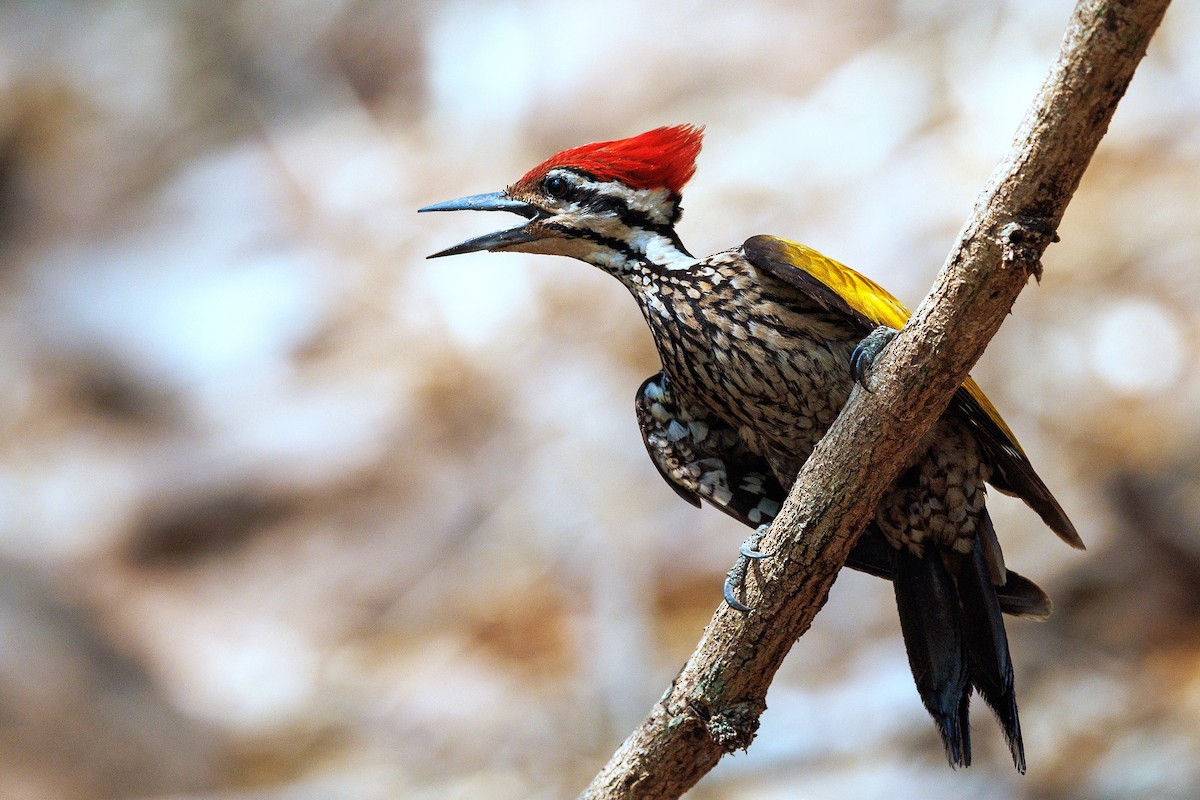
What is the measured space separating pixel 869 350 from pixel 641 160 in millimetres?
1022

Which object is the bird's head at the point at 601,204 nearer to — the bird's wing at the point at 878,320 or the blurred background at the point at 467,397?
the bird's wing at the point at 878,320

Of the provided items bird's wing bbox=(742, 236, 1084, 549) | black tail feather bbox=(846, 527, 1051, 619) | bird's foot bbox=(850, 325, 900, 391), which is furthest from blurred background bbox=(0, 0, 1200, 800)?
bird's foot bbox=(850, 325, 900, 391)

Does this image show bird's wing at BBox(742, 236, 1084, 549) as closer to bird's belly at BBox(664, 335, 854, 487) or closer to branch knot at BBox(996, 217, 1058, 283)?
bird's belly at BBox(664, 335, 854, 487)

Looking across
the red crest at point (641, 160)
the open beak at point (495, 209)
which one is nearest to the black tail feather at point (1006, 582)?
the red crest at point (641, 160)

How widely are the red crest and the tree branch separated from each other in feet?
3.50

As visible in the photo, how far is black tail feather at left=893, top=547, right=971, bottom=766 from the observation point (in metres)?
2.70

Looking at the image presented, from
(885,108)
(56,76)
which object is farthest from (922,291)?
(56,76)

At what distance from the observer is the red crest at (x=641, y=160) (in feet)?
9.78

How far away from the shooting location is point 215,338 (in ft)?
20.3

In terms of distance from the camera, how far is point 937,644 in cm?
275

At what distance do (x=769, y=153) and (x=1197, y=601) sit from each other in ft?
9.35

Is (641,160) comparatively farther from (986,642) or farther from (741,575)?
(986,642)

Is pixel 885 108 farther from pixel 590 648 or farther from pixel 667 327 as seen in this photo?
pixel 667 327

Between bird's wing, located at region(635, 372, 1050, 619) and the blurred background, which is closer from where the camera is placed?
bird's wing, located at region(635, 372, 1050, 619)
